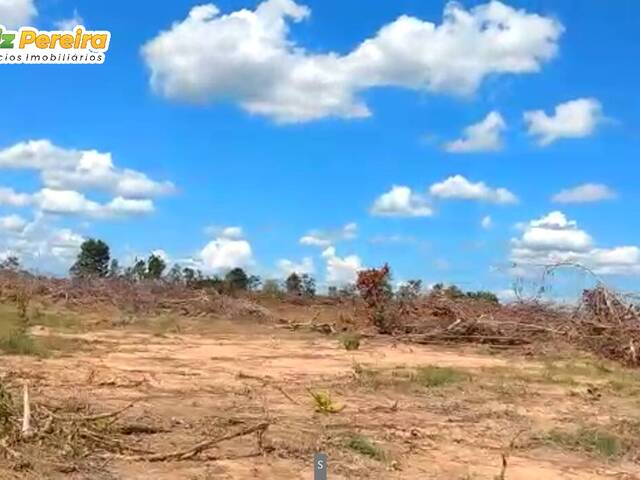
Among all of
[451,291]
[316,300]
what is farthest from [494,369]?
[316,300]

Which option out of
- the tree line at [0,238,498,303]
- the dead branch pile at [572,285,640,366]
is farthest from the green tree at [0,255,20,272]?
the dead branch pile at [572,285,640,366]

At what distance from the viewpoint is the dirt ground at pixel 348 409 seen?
7531mm

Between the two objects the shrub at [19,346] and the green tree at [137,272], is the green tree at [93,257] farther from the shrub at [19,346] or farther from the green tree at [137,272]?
the shrub at [19,346]

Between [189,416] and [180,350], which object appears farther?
[180,350]

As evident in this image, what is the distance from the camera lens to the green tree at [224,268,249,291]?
35.1 metres

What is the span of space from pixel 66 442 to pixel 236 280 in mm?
31557

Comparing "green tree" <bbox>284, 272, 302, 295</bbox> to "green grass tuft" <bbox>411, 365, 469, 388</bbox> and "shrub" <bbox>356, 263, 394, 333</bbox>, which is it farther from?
"green grass tuft" <bbox>411, 365, 469, 388</bbox>

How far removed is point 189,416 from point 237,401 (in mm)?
1397

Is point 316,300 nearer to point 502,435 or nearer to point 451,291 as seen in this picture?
point 451,291

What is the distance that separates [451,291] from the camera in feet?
87.9

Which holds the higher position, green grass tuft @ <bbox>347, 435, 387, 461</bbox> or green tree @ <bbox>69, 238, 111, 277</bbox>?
green tree @ <bbox>69, 238, 111, 277</bbox>

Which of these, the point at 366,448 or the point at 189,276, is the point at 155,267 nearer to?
the point at 189,276

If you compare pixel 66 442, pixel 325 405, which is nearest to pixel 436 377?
pixel 325 405

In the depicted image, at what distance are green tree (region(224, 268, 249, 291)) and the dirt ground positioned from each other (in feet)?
55.4
